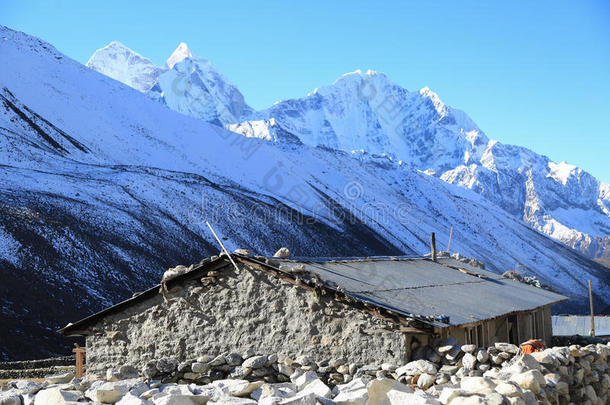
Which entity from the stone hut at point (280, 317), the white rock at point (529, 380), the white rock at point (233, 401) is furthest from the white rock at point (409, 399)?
A: the stone hut at point (280, 317)

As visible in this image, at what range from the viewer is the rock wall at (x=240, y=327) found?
10.9 metres

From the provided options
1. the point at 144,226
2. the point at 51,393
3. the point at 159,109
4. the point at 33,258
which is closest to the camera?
the point at 51,393

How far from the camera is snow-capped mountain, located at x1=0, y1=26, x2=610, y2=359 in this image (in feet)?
98.8

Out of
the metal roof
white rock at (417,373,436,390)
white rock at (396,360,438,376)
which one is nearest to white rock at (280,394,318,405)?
white rock at (417,373,436,390)

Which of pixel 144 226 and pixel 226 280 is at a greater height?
pixel 144 226

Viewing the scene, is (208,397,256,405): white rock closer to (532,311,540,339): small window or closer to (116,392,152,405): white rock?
(116,392,152,405): white rock

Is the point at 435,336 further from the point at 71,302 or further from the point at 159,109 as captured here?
the point at 159,109

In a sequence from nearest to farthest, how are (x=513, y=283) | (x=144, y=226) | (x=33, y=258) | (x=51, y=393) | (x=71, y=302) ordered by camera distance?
1. (x=51, y=393)
2. (x=513, y=283)
3. (x=71, y=302)
4. (x=33, y=258)
5. (x=144, y=226)

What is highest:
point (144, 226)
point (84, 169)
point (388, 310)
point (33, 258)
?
point (84, 169)

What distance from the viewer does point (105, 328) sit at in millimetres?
12812

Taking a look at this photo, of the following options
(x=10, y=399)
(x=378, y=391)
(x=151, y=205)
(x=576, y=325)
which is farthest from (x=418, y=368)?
(x=151, y=205)

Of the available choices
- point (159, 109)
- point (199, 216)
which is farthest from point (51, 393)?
point (159, 109)

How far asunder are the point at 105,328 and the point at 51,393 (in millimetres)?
6126

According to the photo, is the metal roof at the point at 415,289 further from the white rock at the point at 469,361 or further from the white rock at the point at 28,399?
the white rock at the point at 28,399
